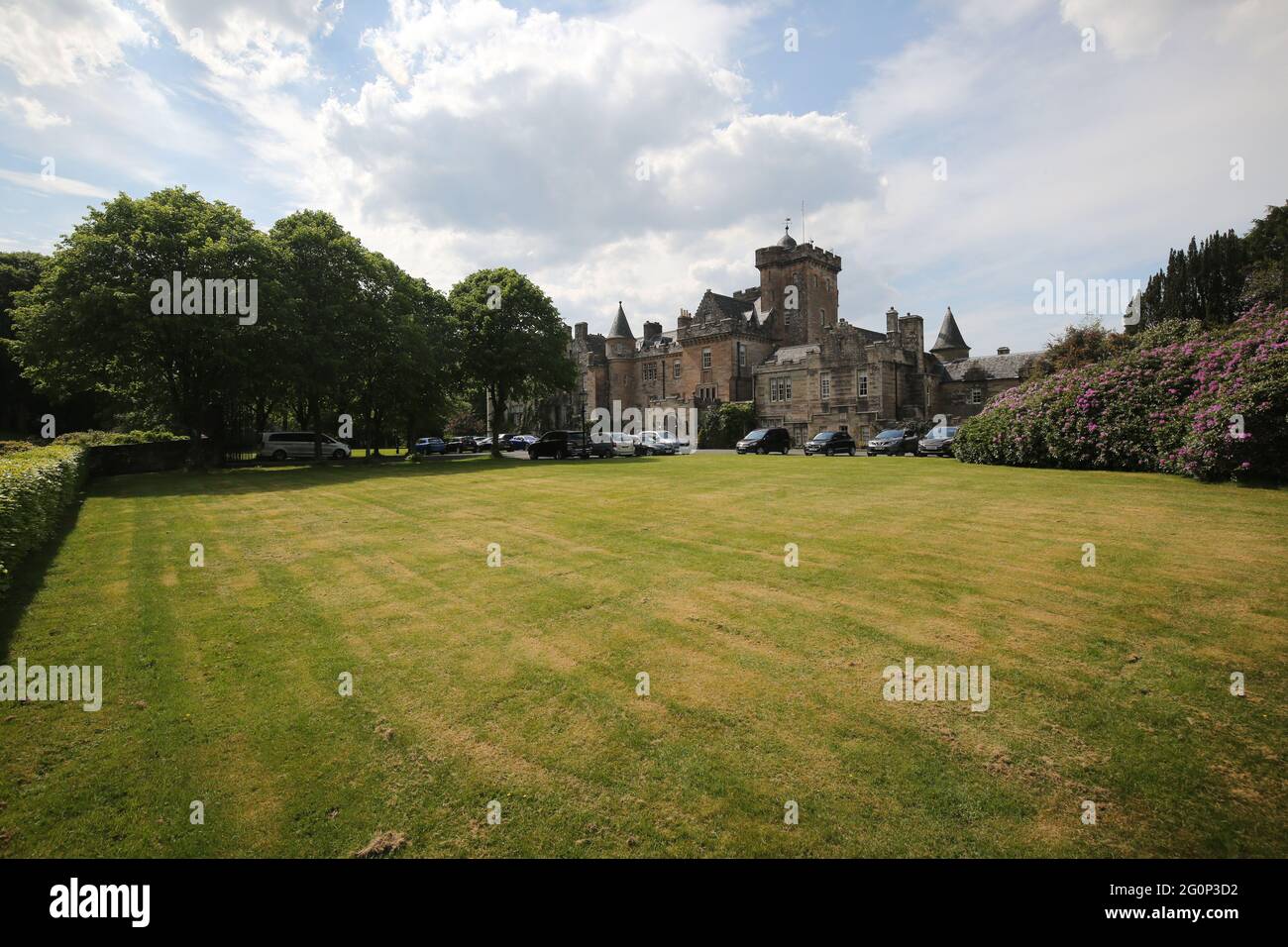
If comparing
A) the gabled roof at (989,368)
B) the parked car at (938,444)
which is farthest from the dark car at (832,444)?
the gabled roof at (989,368)

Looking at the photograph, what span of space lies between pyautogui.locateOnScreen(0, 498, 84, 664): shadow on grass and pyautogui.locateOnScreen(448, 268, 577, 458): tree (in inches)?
1141

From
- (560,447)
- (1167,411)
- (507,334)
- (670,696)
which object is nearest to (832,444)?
(560,447)

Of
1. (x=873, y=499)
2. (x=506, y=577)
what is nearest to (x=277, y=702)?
(x=506, y=577)

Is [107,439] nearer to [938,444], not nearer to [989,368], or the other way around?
[938,444]

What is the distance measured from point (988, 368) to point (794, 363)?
64.3 ft

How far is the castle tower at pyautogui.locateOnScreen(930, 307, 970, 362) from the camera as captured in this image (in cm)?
7288

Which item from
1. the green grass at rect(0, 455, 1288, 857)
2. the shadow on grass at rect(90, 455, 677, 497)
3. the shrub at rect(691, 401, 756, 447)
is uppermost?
the shrub at rect(691, 401, 756, 447)

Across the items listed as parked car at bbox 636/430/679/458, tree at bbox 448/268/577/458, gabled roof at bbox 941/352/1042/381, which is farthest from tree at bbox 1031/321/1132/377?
tree at bbox 448/268/577/458

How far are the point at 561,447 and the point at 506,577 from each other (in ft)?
102

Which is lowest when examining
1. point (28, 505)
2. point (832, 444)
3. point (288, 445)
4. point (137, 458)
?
point (28, 505)

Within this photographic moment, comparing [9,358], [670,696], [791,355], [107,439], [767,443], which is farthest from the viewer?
[791,355]

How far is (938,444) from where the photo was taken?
3412cm

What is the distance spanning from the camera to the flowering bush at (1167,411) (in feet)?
48.9

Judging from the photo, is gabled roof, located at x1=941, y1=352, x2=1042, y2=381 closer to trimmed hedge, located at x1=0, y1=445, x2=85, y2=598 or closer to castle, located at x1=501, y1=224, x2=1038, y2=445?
castle, located at x1=501, y1=224, x2=1038, y2=445
